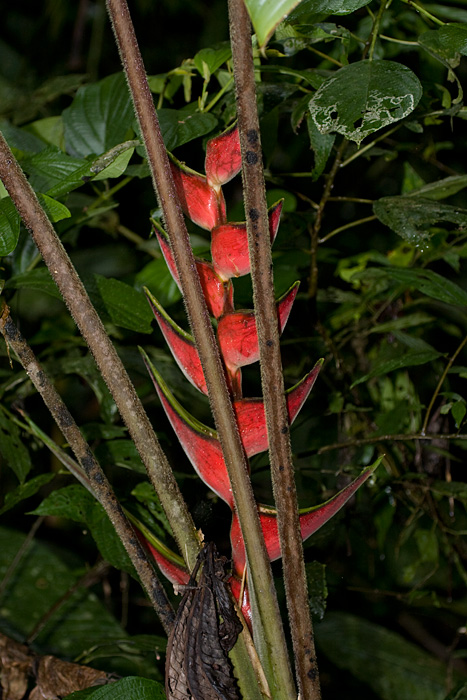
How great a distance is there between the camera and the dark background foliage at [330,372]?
2.24 feet

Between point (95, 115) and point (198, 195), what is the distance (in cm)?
34

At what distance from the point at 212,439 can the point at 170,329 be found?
0.27 feet

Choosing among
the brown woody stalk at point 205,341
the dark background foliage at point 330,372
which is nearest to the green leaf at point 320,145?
the dark background foliage at point 330,372

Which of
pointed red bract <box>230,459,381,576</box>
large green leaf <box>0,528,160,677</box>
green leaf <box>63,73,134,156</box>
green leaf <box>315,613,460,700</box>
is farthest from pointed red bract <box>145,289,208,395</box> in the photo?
green leaf <box>315,613,460,700</box>

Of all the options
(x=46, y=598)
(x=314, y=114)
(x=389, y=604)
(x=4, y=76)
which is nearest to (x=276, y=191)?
(x=314, y=114)

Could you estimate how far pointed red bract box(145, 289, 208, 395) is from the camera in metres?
0.45

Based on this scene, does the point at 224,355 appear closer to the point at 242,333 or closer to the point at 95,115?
the point at 242,333

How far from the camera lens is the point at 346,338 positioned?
3.12ft

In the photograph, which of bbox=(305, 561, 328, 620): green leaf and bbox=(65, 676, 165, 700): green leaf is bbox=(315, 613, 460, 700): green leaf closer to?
bbox=(305, 561, 328, 620): green leaf

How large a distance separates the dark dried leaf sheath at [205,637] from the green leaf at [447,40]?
0.40 meters

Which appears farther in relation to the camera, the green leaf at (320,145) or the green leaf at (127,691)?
the green leaf at (320,145)

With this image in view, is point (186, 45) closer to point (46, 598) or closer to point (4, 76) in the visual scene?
point (4, 76)

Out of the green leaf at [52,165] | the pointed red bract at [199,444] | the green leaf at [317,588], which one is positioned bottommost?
the green leaf at [317,588]

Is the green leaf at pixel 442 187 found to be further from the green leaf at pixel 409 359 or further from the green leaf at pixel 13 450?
the green leaf at pixel 13 450
